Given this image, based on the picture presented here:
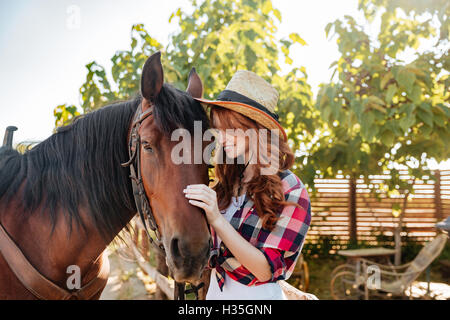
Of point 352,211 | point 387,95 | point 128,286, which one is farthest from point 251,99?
point 352,211

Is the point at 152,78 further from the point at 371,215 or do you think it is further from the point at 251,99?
the point at 371,215

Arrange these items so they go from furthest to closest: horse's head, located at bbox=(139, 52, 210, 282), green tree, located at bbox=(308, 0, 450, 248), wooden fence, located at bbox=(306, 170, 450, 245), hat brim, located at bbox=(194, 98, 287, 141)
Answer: wooden fence, located at bbox=(306, 170, 450, 245) → green tree, located at bbox=(308, 0, 450, 248) → hat brim, located at bbox=(194, 98, 287, 141) → horse's head, located at bbox=(139, 52, 210, 282)

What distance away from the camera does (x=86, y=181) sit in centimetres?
156

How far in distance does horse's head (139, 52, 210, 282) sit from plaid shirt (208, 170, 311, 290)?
0.25 meters

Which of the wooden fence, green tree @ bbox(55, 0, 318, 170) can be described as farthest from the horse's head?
the wooden fence

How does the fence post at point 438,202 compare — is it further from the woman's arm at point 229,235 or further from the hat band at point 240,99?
the woman's arm at point 229,235

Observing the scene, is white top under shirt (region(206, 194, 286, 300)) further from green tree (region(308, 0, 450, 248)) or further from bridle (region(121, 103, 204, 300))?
green tree (region(308, 0, 450, 248))

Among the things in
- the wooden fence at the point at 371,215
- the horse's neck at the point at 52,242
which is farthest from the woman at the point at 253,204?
the wooden fence at the point at 371,215

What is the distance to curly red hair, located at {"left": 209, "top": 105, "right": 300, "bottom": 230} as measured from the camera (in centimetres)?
144

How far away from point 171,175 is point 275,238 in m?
0.50

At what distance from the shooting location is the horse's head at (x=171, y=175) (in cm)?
125

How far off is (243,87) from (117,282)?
6183 millimetres

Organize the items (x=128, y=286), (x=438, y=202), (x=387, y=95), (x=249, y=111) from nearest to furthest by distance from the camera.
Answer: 1. (x=249, y=111)
2. (x=387, y=95)
3. (x=128, y=286)
4. (x=438, y=202)
